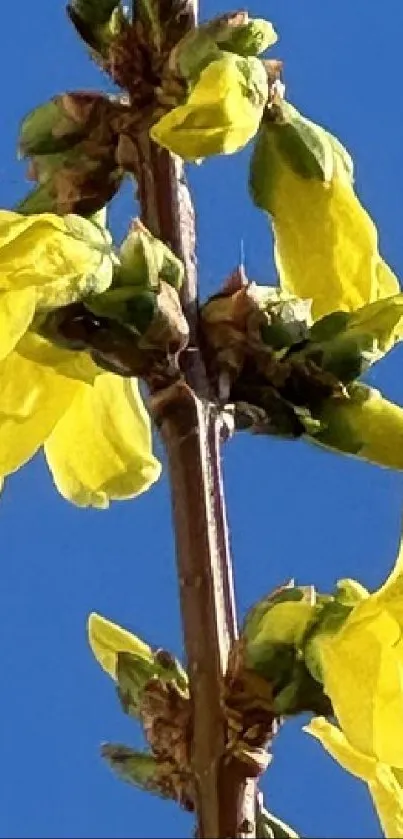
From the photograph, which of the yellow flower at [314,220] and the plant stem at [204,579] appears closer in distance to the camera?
the plant stem at [204,579]

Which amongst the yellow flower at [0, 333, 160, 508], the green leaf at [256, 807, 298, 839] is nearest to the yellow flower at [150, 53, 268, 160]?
the yellow flower at [0, 333, 160, 508]

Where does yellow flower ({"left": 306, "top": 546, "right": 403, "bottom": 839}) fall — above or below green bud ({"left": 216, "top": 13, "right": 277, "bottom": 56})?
below

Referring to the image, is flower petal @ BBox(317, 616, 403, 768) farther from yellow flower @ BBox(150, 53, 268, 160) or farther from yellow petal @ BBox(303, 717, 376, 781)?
yellow flower @ BBox(150, 53, 268, 160)

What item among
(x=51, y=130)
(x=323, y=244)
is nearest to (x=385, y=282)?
(x=323, y=244)

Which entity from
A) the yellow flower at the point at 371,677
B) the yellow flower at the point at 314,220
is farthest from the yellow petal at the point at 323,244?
the yellow flower at the point at 371,677

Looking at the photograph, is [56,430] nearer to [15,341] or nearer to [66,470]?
[66,470]

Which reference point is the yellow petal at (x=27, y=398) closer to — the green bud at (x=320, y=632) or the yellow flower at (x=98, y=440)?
the yellow flower at (x=98, y=440)

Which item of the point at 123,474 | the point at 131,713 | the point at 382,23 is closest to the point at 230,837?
the point at 131,713
